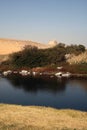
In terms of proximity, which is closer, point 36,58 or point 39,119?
point 39,119

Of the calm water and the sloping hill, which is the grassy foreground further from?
the sloping hill

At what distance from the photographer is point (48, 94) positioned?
170 ft

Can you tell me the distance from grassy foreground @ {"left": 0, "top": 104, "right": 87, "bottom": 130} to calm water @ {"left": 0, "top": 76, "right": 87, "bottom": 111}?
1323cm

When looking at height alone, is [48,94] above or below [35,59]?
below

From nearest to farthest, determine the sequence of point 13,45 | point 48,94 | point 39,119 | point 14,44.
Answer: point 39,119, point 48,94, point 13,45, point 14,44

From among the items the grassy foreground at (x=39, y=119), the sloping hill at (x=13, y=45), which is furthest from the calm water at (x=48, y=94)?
the sloping hill at (x=13, y=45)

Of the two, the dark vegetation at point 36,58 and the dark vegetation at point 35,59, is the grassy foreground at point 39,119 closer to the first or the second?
the dark vegetation at point 35,59

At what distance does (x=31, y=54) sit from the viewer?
332ft

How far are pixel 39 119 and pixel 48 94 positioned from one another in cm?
2727

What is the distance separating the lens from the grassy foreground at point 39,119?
848 inches

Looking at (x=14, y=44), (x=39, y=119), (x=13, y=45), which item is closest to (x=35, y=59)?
(x=39, y=119)

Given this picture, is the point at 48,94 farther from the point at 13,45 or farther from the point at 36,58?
the point at 13,45

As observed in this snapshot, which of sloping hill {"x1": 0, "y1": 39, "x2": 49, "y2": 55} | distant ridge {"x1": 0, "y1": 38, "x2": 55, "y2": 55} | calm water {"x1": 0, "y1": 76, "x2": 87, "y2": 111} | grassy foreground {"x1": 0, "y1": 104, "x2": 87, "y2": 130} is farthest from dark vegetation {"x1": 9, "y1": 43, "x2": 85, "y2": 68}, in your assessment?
sloping hill {"x1": 0, "y1": 39, "x2": 49, "y2": 55}

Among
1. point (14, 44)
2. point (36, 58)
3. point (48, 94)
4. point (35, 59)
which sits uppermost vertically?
point (14, 44)
